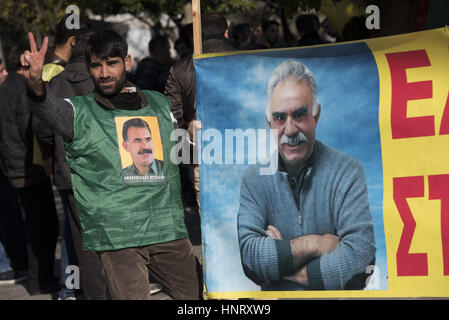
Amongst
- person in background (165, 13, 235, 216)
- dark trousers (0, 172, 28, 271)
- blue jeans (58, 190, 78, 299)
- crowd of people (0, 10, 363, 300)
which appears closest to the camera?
crowd of people (0, 10, 363, 300)

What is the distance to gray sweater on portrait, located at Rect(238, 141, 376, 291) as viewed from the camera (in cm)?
473

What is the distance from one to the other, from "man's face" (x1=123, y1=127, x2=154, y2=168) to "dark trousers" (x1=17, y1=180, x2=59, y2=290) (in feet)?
9.29

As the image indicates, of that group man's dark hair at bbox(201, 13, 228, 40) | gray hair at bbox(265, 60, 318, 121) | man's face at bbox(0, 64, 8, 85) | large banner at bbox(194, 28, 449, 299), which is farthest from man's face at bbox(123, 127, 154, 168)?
man's face at bbox(0, 64, 8, 85)

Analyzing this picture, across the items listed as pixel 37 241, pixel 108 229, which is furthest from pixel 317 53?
pixel 37 241

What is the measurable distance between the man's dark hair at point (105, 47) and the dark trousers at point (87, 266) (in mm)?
1821

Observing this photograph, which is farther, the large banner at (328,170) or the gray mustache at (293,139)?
the gray mustache at (293,139)

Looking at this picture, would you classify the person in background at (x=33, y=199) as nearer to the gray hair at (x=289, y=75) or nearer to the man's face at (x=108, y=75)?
the man's face at (x=108, y=75)

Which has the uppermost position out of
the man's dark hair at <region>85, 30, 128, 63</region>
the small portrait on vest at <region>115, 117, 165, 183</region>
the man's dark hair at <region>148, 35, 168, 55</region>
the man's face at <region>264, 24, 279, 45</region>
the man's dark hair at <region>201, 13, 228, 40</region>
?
the man's face at <region>264, 24, 279, 45</region>

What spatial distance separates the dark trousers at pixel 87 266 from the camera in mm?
6234

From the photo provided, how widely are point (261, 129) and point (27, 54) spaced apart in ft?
4.82

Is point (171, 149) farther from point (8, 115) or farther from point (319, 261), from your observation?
point (8, 115)

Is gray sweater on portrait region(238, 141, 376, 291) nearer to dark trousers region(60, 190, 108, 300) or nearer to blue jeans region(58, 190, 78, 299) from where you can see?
dark trousers region(60, 190, 108, 300)

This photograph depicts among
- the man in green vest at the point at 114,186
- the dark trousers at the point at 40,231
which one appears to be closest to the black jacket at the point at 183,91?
the man in green vest at the point at 114,186

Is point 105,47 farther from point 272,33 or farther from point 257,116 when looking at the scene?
point 272,33
